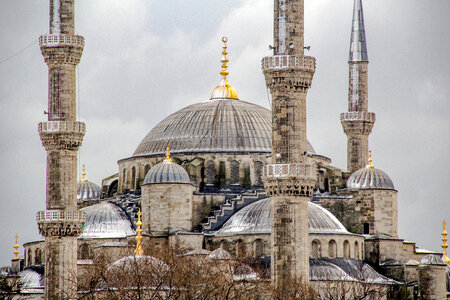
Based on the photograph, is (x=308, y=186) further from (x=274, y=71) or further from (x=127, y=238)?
(x=127, y=238)

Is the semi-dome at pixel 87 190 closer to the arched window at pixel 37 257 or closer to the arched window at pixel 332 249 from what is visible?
the arched window at pixel 37 257

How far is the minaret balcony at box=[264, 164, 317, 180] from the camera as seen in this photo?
157 feet

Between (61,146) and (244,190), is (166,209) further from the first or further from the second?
(61,146)

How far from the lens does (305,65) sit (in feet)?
160

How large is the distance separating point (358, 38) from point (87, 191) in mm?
13158

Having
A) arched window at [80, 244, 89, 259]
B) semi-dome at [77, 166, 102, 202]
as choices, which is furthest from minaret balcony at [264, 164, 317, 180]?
semi-dome at [77, 166, 102, 202]

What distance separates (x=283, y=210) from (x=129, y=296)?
5245 mm

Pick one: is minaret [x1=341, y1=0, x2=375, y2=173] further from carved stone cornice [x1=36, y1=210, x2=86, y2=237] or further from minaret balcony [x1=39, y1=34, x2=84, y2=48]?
carved stone cornice [x1=36, y1=210, x2=86, y2=237]

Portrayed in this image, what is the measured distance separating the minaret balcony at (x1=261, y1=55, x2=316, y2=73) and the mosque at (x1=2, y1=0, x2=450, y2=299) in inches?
1.7

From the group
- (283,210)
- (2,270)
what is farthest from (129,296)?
(2,270)

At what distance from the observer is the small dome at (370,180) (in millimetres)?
63000

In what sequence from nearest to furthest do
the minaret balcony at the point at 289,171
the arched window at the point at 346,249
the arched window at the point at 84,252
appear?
the minaret balcony at the point at 289,171 → the arched window at the point at 346,249 → the arched window at the point at 84,252

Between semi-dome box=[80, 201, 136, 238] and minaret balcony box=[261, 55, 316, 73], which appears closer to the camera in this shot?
minaret balcony box=[261, 55, 316, 73]

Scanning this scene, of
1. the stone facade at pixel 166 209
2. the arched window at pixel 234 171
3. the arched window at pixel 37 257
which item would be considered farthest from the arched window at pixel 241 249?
the arched window at pixel 37 257
